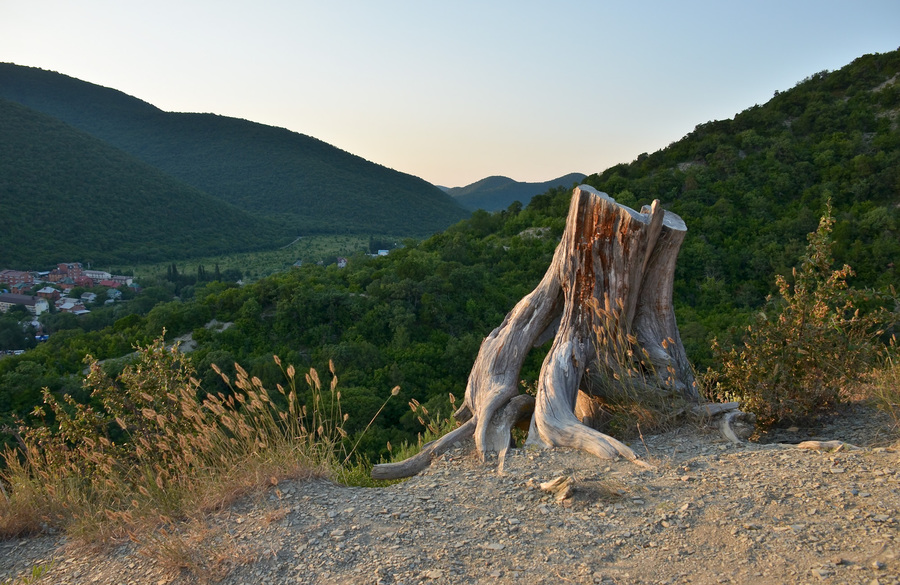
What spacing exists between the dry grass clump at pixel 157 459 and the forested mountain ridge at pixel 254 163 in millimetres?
72189

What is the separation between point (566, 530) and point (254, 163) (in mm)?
100095

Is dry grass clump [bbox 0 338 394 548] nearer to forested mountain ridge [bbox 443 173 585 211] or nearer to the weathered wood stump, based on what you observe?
the weathered wood stump

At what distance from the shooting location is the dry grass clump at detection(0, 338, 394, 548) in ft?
12.2

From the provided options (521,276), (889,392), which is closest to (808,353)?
(889,392)

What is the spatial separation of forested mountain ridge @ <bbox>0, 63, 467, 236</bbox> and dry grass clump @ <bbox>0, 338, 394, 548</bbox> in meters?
72.2

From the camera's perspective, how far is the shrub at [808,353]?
4.45m

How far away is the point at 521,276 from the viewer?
2280cm

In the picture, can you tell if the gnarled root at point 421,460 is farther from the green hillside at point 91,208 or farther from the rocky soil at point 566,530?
the green hillside at point 91,208

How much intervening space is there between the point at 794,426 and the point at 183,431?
4.87 meters

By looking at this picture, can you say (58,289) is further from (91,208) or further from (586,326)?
(586,326)

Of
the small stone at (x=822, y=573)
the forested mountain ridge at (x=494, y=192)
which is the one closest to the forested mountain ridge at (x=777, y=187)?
the small stone at (x=822, y=573)

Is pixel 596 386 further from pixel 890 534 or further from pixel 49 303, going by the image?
pixel 49 303

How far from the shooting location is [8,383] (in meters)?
15.4

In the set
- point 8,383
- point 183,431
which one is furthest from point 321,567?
point 8,383
